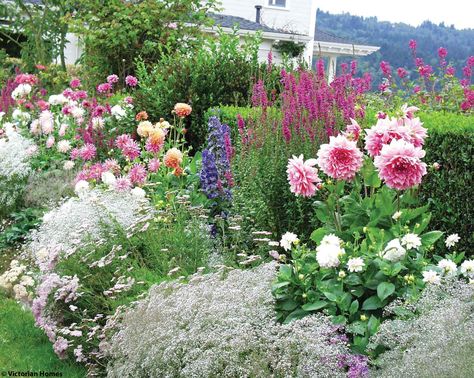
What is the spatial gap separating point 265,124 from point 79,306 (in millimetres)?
2119

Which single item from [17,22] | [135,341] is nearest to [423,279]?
[135,341]

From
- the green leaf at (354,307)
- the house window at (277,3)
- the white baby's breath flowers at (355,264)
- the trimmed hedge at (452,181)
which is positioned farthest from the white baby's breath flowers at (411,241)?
the house window at (277,3)

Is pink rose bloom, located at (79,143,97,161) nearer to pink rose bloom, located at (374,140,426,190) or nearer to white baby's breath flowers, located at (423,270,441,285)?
pink rose bloom, located at (374,140,426,190)

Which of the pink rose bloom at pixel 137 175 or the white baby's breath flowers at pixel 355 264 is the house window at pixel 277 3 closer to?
the pink rose bloom at pixel 137 175

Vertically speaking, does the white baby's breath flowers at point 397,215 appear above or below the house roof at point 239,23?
above

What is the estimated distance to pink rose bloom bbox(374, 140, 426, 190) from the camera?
12.9ft

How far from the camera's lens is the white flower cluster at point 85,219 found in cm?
551

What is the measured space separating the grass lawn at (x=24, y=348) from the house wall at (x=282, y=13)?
898 inches

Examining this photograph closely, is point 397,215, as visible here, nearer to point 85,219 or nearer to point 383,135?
point 383,135

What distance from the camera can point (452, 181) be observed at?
550 centimetres

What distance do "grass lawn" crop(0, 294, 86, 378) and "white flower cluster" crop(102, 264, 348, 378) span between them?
82 cm

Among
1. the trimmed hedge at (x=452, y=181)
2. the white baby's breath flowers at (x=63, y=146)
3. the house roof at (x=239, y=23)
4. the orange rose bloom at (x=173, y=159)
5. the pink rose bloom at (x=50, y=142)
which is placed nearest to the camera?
the trimmed hedge at (x=452, y=181)

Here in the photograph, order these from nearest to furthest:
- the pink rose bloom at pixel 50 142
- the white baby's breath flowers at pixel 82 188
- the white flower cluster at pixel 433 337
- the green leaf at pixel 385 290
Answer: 1. the white flower cluster at pixel 433 337
2. the green leaf at pixel 385 290
3. the white baby's breath flowers at pixel 82 188
4. the pink rose bloom at pixel 50 142

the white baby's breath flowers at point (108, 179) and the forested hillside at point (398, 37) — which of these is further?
the forested hillside at point (398, 37)
